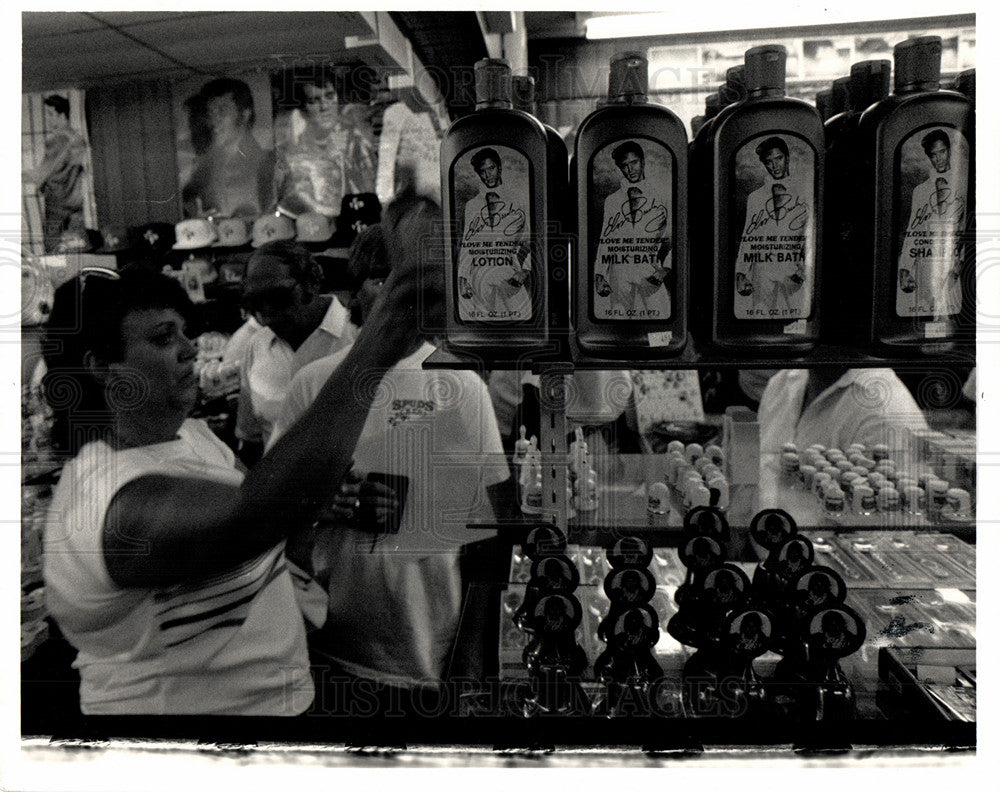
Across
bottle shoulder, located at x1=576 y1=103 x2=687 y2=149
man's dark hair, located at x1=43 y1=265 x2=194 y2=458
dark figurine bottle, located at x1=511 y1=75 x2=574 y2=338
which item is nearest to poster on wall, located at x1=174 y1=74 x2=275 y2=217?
man's dark hair, located at x1=43 y1=265 x2=194 y2=458

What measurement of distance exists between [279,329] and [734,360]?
0.64 metres

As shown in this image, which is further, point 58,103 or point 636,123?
point 58,103

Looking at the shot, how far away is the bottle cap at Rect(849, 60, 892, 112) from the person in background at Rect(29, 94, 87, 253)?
1052 millimetres

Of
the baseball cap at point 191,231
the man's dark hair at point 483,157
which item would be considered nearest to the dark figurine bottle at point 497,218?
the man's dark hair at point 483,157

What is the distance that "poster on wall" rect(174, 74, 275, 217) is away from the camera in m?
1.16

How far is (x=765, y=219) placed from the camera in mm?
1013

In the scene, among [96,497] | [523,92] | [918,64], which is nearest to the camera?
[918,64]

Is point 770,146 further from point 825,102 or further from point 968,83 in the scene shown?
point 968,83

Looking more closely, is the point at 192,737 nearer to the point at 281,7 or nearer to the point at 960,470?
the point at 281,7

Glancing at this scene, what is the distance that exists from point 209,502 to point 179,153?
0.51 metres

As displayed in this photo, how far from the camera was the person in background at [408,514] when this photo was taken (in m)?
1.17

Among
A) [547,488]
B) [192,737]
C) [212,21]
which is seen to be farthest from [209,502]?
[212,21]
